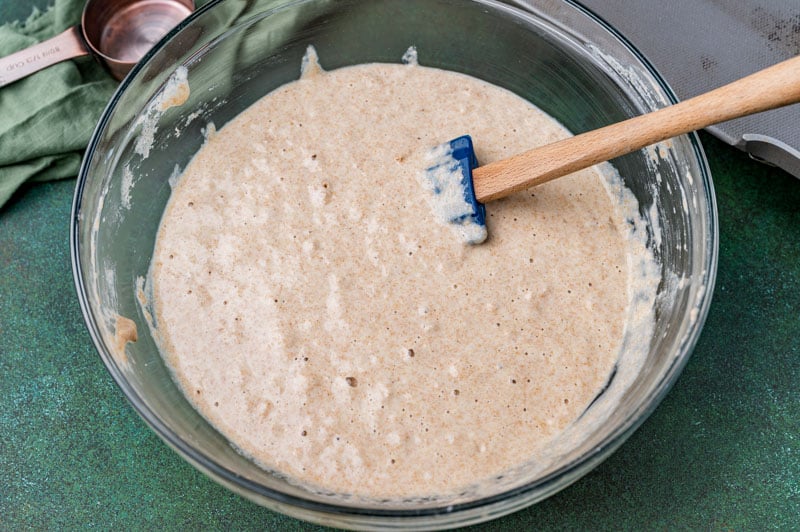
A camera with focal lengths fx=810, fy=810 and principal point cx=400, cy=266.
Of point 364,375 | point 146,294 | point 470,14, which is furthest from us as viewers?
point 470,14

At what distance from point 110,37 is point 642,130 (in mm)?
1476

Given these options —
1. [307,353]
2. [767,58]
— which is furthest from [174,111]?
[767,58]

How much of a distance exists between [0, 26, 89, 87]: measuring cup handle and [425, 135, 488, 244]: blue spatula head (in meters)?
1.00

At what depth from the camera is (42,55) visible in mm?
2102

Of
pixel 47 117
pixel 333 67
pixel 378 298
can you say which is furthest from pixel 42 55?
pixel 378 298

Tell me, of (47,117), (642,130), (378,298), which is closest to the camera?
(642,130)

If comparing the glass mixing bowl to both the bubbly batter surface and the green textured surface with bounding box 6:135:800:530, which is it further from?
the green textured surface with bounding box 6:135:800:530

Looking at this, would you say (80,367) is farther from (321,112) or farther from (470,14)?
(470,14)

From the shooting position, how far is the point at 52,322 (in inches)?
78.8

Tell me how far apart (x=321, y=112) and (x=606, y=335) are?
0.88 metres

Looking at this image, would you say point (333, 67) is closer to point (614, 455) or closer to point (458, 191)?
point (458, 191)

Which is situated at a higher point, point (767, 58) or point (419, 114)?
point (419, 114)

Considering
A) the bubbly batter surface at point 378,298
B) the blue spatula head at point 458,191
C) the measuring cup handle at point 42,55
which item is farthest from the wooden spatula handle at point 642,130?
the measuring cup handle at point 42,55

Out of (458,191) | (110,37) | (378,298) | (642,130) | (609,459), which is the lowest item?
(609,459)
